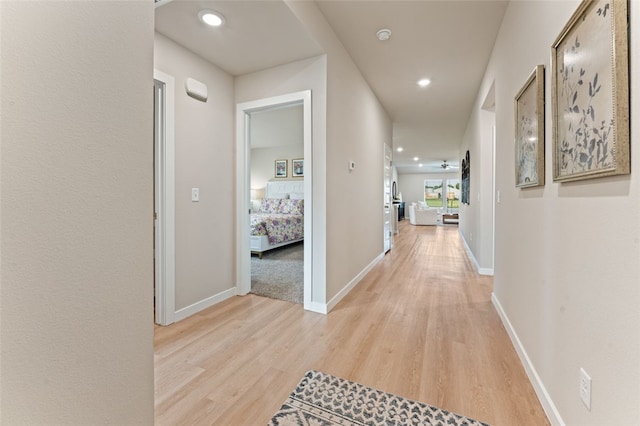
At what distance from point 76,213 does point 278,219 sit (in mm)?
4519

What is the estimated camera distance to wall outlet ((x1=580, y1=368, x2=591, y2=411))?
992 millimetres

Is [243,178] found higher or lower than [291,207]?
higher

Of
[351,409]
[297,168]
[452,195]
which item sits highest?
[297,168]

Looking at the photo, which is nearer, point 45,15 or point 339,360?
point 45,15

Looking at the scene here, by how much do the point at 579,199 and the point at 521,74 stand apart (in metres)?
1.22

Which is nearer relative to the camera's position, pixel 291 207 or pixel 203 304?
pixel 203 304

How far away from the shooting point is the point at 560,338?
4.05ft

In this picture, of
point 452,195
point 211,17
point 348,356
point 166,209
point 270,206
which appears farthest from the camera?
point 452,195

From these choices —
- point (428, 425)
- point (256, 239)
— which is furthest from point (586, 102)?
point (256, 239)

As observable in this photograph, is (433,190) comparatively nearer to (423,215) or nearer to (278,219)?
(423,215)

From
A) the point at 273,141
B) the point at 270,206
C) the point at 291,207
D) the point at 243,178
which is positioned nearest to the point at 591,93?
the point at 243,178

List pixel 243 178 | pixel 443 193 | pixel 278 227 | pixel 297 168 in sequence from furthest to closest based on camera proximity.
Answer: pixel 443 193 < pixel 297 168 < pixel 278 227 < pixel 243 178

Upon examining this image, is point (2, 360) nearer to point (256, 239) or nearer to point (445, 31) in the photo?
point (445, 31)

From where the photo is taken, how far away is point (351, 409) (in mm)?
1345
